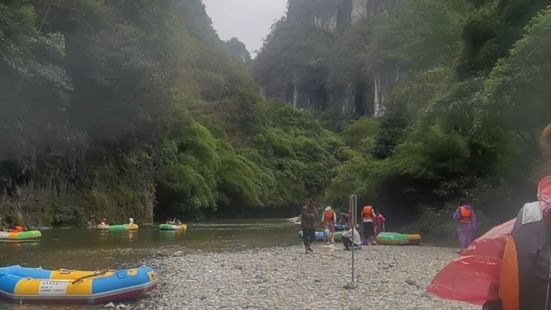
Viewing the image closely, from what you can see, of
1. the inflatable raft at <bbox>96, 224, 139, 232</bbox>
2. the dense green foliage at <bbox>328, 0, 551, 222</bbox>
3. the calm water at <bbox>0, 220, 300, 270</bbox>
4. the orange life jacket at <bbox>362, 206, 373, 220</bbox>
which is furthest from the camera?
the inflatable raft at <bbox>96, 224, 139, 232</bbox>

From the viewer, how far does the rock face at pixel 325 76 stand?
322ft

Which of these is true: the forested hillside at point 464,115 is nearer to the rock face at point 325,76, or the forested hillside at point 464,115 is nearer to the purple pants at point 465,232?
the purple pants at point 465,232

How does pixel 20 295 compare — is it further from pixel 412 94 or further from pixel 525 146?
pixel 412 94

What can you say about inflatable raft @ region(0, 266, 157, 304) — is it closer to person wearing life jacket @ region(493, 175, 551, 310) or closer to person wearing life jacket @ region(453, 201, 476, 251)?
person wearing life jacket @ region(493, 175, 551, 310)

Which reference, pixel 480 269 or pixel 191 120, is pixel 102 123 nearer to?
pixel 191 120

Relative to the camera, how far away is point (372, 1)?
10881 cm

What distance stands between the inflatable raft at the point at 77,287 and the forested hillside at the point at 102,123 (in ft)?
49.3

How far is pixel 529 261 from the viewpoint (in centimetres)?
220

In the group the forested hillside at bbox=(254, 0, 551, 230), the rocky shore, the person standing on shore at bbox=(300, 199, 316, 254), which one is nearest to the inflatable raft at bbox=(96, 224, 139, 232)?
the forested hillside at bbox=(254, 0, 551, 230)

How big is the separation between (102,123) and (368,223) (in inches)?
755

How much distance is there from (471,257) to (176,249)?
1901 cm

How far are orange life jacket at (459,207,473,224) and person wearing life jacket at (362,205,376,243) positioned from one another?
4588 mm

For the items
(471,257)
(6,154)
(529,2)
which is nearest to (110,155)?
(6,154)

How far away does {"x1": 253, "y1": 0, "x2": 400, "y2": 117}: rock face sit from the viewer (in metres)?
98.0
